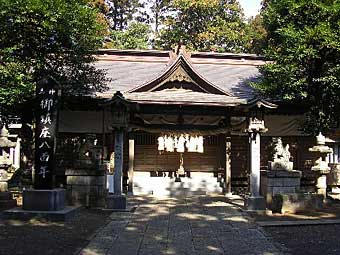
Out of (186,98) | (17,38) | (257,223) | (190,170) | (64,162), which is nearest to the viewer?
(257,223)

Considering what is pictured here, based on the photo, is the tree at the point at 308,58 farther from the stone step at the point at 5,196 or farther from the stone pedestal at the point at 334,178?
the stone step at the point at 5,196

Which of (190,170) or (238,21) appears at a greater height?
(238,21)

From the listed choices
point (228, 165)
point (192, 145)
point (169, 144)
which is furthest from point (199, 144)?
point (228, 165)

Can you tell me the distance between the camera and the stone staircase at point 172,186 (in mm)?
17438

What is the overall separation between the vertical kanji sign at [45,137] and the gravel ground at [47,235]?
1.23 meters

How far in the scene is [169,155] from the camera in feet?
60.7

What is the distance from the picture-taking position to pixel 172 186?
17422 millimetres

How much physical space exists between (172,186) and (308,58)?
7.74 metres

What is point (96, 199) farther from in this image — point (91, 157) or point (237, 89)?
point (237, 89)

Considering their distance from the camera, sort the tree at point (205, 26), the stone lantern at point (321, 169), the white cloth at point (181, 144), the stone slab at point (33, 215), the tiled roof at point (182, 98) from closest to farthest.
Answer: the stone slab at point (33, 215)
the stone lantern at point (321, 169)
the tiled roof at point (182, 98)
the white cloth at point (181, 144)
the tree at point (205, 26)

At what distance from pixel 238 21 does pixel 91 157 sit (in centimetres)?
2578

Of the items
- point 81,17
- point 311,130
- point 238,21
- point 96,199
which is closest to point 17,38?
point 81,17

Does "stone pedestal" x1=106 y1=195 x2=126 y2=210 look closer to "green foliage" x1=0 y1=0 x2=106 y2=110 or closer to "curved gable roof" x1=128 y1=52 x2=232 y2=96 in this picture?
"green foliage" x1=0 y1=0 x2=106 y2=110

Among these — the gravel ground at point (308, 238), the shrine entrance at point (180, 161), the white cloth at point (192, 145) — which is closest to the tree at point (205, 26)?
the shrine entrance at point (180, 161)
